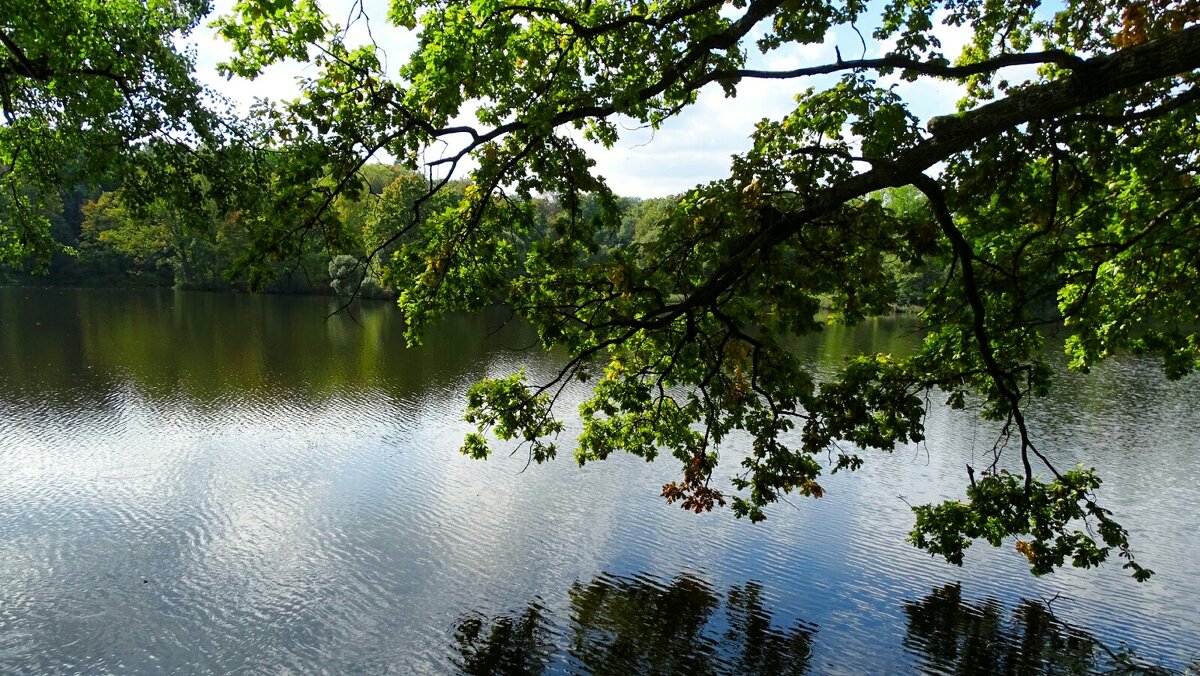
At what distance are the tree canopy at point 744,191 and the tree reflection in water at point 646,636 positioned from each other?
2.67 m

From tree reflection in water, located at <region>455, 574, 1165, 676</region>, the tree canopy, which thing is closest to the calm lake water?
tree reflection in water, located at <region>455, 574, 1165, 676</region>

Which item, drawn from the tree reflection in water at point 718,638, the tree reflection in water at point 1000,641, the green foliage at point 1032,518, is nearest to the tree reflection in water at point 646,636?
the tree reflection in water at point 718,638

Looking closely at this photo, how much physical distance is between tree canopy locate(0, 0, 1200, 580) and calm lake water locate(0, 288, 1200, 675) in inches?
120

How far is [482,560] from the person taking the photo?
12.1 meters

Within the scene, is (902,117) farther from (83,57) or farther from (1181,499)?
(1181,499)

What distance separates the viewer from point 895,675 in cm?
934

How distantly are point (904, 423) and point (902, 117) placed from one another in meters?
3.29

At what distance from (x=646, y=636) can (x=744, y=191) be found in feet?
21.8

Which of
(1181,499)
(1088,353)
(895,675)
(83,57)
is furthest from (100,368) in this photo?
(1181,499)

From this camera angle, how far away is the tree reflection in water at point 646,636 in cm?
940

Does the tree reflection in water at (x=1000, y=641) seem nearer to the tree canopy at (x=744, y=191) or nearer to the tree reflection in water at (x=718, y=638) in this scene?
the tree reflection in water at (x=718, y=638)

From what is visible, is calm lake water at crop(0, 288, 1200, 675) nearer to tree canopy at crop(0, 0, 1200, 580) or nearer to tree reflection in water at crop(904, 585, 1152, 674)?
tree reflection in water at crop(904, 585, 1152, 674)

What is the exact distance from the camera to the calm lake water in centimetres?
962

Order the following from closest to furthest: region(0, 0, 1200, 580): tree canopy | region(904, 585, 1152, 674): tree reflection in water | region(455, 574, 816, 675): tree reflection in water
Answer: region(0, 0, 1200, 580): tree canopy
region(455, 574, 816, 675): tree reflection in water
region(904, 585, 1152, 674): tree reflection in water
